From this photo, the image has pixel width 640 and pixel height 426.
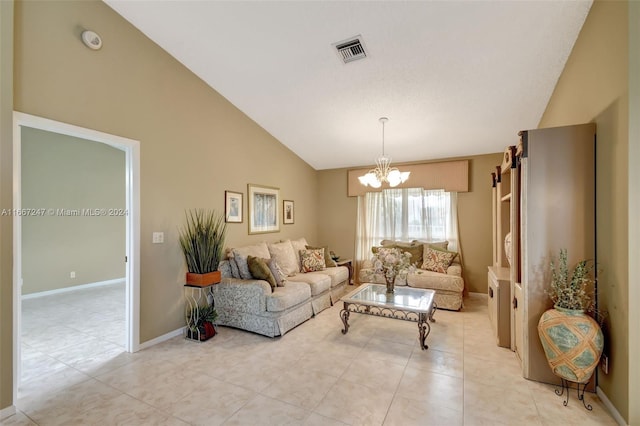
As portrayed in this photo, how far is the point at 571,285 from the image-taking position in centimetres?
211

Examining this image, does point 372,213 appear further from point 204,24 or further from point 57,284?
point 57,284

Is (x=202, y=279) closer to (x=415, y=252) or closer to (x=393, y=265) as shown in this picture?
(x=393, y=265)

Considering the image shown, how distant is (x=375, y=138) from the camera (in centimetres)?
471

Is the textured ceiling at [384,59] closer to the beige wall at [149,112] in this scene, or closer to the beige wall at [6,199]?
the beige wall at [149,112]

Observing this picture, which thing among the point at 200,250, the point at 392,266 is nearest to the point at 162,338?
the point at 200,250

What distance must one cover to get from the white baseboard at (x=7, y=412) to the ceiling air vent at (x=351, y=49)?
3.98m

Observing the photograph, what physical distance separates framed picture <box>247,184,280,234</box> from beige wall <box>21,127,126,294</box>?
269cm

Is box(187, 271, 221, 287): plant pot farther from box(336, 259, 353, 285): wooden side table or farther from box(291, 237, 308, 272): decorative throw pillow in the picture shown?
box(336, 259, 353, 285): wooden side table

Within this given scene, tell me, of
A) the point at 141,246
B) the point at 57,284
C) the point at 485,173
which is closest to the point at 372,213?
the point at 485,173

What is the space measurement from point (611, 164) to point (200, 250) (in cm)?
380

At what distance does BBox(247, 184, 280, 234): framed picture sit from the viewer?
4578 millimetres

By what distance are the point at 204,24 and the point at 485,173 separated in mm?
4771

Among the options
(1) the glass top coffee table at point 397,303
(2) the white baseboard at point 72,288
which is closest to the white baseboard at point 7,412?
(1) the glass top coffee table at point 397,303

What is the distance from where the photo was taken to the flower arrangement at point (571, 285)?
2.09 metres
